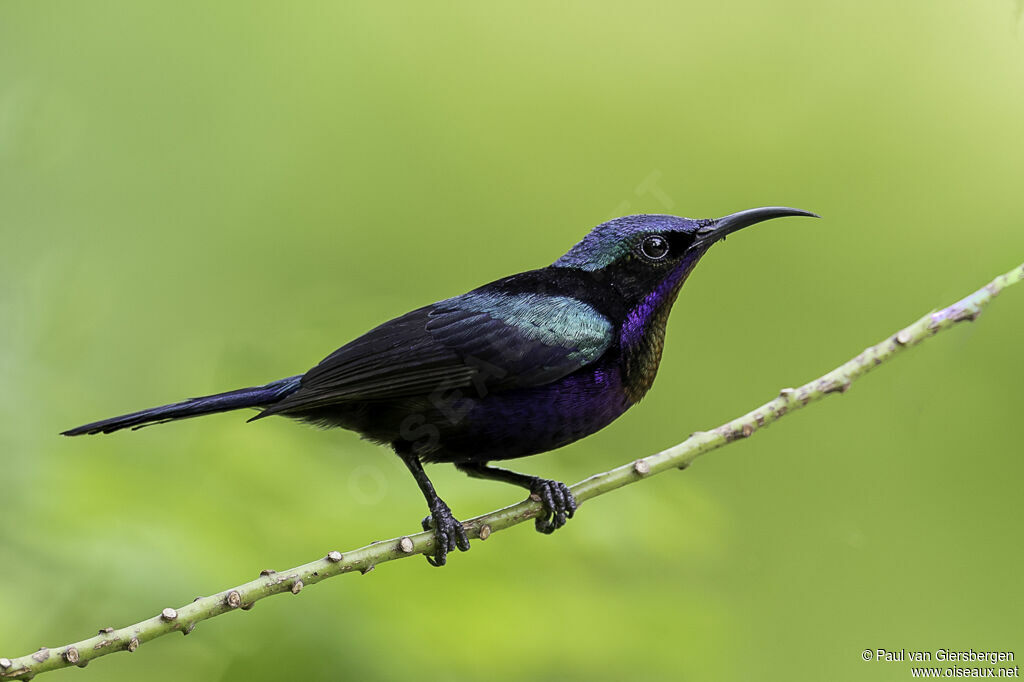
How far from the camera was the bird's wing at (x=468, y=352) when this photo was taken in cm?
191

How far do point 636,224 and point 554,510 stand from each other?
619mm

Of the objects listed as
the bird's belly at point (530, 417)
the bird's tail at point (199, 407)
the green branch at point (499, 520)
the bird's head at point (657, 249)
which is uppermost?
the bird's head at point (657, 249)

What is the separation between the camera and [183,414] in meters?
1.84

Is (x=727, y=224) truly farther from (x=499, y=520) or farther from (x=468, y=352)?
(x=499, y=520)

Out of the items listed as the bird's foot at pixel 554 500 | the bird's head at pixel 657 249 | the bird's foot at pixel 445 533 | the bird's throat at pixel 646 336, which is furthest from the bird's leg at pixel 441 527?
the bird's head at pixel 657 249

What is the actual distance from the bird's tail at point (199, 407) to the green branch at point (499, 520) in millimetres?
359

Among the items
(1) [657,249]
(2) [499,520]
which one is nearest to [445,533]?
(2) [499,520]

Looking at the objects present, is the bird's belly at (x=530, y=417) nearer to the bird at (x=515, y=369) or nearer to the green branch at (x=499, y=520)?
the bird at (x=515, y=369)

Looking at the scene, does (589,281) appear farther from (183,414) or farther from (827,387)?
(183,414)

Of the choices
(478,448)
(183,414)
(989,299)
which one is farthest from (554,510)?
(989,299)

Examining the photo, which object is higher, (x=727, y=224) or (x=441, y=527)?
(x=727, y=224)

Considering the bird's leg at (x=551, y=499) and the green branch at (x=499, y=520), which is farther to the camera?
the bird's leg at (x=551, y=499)

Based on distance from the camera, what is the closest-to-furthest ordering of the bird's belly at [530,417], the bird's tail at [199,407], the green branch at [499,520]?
the green branch at [499,520]
the bird's tail at [199,407]
the bird's belly at [530,417]

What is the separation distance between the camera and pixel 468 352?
1977mm
